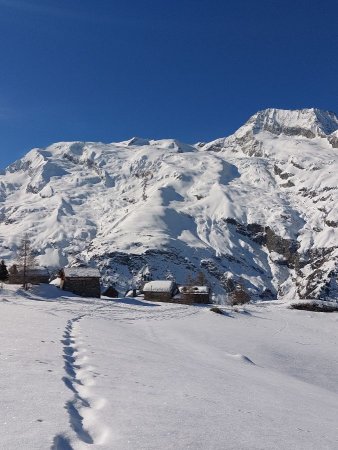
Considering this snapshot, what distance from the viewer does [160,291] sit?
293 feet

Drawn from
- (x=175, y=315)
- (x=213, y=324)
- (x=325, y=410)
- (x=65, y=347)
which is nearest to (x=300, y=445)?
(x=325, y=410)

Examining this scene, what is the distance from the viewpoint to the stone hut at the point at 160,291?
290 ft

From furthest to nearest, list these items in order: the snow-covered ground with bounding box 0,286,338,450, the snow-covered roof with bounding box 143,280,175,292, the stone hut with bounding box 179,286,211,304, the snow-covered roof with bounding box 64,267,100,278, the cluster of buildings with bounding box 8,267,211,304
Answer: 1. the snow-covered roof with bounding box 143,280,175,292
2. the stone hut with bounding box 179,286,211,304
3. the snow-covered roof with bounding box 64,267,100,278
4. the cluster of buildings with bounding box 8,267,211,304
5. the snow-covered ground with bounding box 0,286,338,450

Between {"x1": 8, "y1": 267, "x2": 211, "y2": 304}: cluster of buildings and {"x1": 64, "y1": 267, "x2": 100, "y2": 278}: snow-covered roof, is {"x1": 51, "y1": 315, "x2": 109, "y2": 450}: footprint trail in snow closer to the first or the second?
{"x1": 8, "y1": 267, "x2": 211, "y2": 304}: cluster of buildings

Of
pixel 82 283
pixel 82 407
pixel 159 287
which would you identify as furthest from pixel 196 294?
pixel 82 407

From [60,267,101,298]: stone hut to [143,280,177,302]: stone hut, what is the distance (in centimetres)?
1181

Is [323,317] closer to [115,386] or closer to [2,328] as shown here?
[2,328]

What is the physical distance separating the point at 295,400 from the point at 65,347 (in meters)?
7.25

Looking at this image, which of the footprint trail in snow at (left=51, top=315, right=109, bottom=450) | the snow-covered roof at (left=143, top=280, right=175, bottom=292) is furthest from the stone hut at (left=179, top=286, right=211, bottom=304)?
the footprint trail in snow at (left=51, top=315, right=109, bottom=450)

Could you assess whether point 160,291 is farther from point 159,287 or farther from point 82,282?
point 82,282

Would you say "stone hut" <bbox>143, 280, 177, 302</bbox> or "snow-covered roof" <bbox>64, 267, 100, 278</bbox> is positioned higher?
"snow-covered roof" <bbox>64, 267, 100, 278</bbox>

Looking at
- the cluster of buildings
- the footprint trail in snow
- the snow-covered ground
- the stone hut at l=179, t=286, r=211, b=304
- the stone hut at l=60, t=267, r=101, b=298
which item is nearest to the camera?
the footprint trail in snow

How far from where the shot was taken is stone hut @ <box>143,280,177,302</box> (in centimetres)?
8844

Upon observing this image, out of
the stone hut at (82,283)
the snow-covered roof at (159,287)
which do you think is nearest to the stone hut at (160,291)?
the snow-covered roof at (159,287)
